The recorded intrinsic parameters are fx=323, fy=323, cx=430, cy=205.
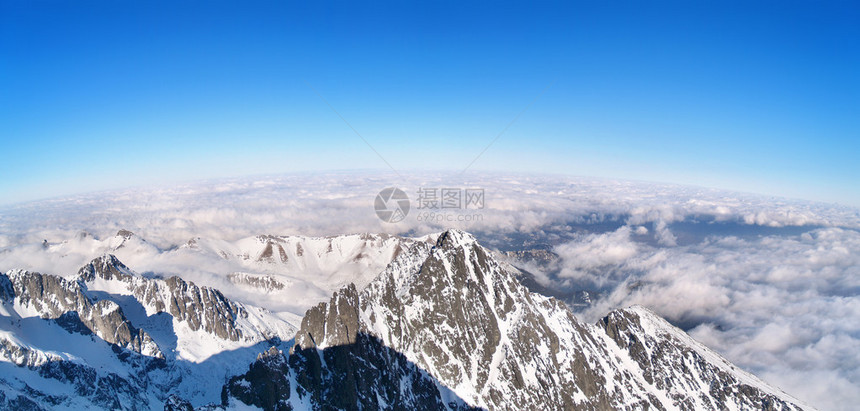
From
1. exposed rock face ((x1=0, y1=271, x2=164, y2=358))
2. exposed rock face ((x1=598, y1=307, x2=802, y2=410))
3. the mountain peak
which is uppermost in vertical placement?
the mountain peak

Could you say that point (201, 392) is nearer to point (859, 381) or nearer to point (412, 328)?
point (412, 328)

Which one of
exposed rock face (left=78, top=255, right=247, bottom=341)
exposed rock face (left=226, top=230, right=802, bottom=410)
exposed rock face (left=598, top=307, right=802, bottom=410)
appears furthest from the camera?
exposed rock face (left=78, top=255, right=247, bottom=341)

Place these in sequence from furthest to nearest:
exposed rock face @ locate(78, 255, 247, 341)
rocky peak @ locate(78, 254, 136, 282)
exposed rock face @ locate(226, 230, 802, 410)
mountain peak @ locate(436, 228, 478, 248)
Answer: rocky peak @ locate(78, 254, 136, 282) → exposed rock face @ locate(78, 255, 247, 341) → mountain peak @ locate(436, 228, 478, 248) → exposed rock face @ locate(226, 230, 802, 410)

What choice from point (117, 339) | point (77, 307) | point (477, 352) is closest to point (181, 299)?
point (77, 307)

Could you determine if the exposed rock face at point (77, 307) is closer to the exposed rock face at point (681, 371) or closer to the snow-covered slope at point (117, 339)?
the snow-covered slope at point (117, 339)

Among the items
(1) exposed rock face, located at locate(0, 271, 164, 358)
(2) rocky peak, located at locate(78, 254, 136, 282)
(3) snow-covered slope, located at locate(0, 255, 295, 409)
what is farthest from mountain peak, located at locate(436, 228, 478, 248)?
(2) rocky peak, located at locate(78, 254, 136, 282)

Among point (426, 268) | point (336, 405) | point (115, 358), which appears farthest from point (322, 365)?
point (115, 358)

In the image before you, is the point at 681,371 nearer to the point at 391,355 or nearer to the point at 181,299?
the point at 391,355

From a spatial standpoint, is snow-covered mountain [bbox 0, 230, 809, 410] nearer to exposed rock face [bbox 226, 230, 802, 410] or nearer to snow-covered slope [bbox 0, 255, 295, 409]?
exposed rock face [bbox 226, 230, 802, 410]
